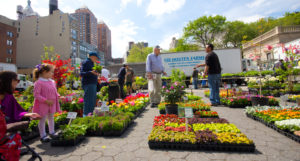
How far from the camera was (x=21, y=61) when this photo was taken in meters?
53.0

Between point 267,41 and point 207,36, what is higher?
point 207,36

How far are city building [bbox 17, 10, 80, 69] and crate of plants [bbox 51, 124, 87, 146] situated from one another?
5732 centimetres

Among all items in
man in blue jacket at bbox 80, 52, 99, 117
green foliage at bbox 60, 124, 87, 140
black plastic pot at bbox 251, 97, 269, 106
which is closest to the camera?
green foliage at bbox 60, 124, 87, 140

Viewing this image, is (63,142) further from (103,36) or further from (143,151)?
(103,36)

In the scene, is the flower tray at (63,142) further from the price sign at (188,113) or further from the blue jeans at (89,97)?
the price sign at (188,113)

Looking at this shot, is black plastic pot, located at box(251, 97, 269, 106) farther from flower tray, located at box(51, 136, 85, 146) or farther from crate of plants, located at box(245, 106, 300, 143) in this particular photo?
flower tray, located at box(51, 136, 85, 146)

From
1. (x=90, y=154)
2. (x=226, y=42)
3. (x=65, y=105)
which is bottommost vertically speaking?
(x=90, y=154)

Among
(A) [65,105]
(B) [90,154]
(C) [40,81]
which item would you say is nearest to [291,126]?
(B) [90,154]

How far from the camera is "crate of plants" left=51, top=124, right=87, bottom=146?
9.48 ft

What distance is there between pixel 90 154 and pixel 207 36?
127 ft

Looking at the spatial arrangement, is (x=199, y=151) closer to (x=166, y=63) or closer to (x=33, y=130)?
(x=33, y=130)

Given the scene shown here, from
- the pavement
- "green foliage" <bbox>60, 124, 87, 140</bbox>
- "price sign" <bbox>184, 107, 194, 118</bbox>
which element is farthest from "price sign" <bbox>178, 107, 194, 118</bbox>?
"green foliage" <bbox>60, 124, 87, 140</bbox>

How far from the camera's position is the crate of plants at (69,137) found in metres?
2.89

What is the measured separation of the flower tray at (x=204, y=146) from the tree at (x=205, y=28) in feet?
121
